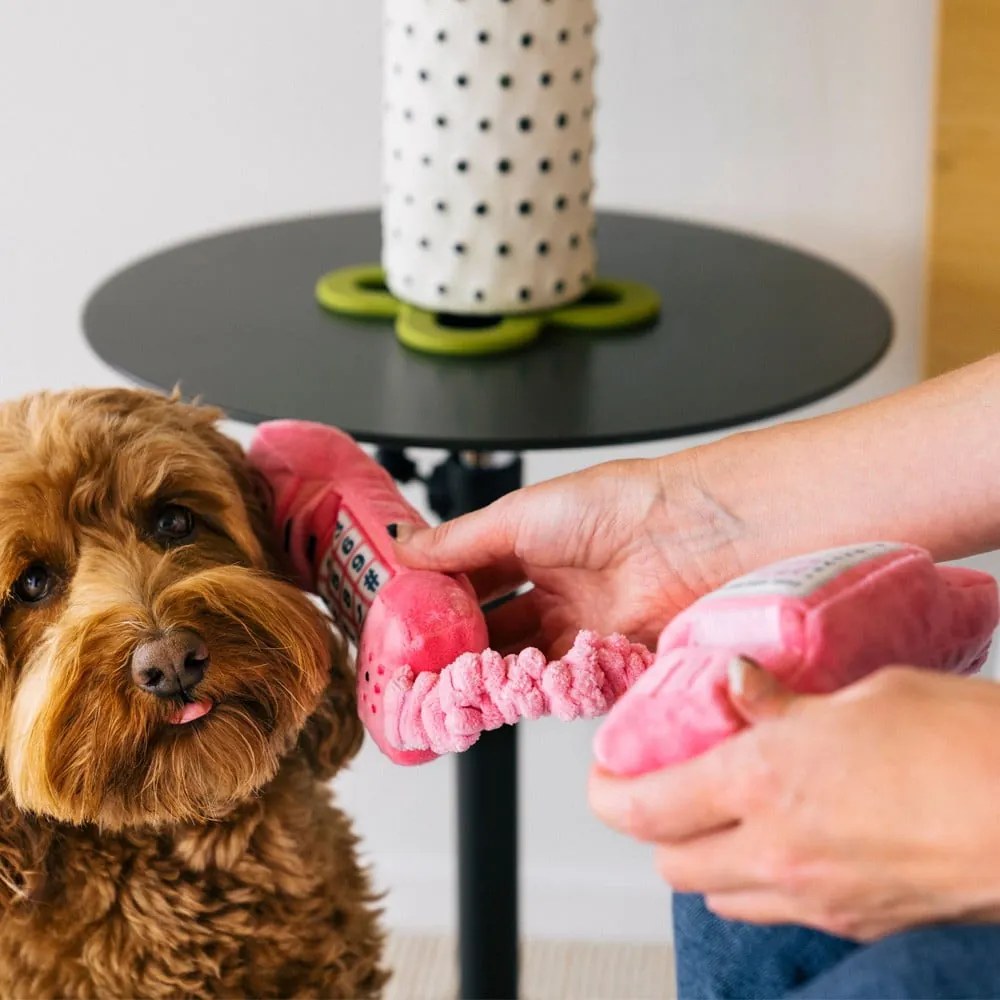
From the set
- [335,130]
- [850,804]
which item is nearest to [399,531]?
[850,804]

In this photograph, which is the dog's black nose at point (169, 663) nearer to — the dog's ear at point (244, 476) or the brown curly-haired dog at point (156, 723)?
the brown curly-haired dog at point (156, 723)

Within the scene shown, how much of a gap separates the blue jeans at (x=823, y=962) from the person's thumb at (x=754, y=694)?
121 mm

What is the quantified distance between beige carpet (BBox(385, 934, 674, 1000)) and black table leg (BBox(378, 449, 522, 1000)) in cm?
59

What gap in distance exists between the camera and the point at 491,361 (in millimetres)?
1291

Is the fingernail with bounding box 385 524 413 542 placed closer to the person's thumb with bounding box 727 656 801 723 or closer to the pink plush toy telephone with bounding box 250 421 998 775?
the pink plush toy telephone with bounding box 250 421 998 775

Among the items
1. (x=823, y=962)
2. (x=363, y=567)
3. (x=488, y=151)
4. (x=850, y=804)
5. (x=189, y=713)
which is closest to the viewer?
(x=850, y=804)

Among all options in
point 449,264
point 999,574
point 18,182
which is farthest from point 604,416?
point 18,182

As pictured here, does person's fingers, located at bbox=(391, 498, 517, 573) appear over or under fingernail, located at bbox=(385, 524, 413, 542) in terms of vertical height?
under

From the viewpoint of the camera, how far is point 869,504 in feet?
3.30

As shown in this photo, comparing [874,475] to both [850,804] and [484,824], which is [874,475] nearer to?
[850,804]

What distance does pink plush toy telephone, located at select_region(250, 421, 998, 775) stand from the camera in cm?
69

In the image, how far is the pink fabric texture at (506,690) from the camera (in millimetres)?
865

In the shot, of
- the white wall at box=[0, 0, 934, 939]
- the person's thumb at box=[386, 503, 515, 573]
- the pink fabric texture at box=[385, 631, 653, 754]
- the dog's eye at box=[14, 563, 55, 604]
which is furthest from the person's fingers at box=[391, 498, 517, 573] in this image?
the white wall at box=[0, 0, 934, 939]

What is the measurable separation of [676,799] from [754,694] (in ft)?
0.20
